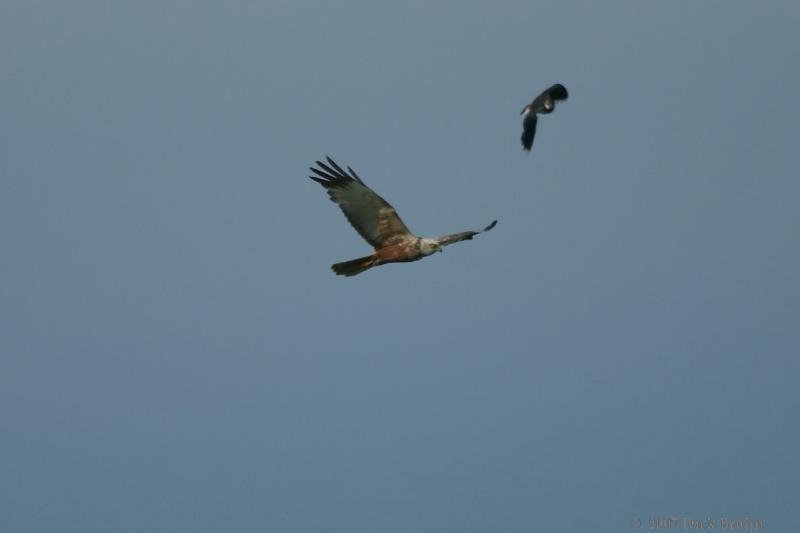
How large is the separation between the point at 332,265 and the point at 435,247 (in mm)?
1798

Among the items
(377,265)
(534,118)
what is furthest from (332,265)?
(534,118)

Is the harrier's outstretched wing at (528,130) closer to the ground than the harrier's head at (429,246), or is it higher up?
higher up

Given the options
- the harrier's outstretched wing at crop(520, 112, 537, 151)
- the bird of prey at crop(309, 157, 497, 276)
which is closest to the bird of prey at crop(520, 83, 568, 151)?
the harrier's outstretched wing at crop(520, 112, 537, 151)

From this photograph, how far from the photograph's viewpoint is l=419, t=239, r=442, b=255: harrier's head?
71.0ft

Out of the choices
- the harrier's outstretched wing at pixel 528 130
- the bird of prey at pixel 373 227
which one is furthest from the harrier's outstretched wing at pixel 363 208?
the harrier's outstretched wing at pixel 528 130

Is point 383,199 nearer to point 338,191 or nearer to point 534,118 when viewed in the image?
point 338,191

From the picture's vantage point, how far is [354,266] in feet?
70.5

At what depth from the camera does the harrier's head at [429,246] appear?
21.6 meters

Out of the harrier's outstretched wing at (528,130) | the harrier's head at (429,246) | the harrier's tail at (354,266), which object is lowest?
the harrier's tail at (354,266)

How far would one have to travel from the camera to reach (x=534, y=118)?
23.3m

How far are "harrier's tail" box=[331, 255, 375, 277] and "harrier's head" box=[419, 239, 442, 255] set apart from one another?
2.80ft

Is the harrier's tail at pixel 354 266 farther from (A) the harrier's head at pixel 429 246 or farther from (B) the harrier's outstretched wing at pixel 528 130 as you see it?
(B) the harrier's outstretched wing at pixel 528 130

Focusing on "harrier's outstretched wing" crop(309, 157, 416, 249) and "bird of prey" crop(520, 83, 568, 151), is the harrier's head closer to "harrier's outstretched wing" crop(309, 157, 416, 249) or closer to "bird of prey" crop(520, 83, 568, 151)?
"harrier's outstretched wing" crop(309, 157, 416, 249)

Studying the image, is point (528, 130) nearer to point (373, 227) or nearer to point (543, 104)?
point (543, 104)
